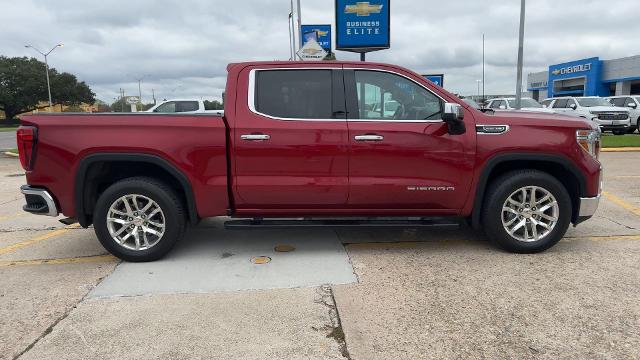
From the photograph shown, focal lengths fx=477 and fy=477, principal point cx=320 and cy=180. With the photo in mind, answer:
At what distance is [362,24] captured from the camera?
1304cm

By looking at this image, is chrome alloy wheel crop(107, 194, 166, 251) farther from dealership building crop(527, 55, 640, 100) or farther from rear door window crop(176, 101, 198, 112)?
dealership building crop(527, 55, 640, 100)

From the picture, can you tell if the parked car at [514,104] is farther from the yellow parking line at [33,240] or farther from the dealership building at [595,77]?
the dealership building at [595,77]

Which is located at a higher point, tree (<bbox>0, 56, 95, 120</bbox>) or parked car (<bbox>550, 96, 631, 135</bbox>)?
tree (<bbox>0, 56, 95, 120</bbox>)

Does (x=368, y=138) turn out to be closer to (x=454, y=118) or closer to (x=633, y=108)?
(x=454, y=118)

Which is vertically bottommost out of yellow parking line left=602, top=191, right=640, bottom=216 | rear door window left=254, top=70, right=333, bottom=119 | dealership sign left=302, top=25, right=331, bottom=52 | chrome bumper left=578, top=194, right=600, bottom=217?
yellow parking line left=602, top=191, right=640, bottom=216

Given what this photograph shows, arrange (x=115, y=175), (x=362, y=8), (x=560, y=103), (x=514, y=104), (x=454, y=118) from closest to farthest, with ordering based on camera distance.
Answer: (x=454, y=118) → (x=115, y=175) → (x=362, y=8) → (x=514, y=104) → (x=560, y=103)

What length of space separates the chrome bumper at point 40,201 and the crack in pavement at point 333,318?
262cm

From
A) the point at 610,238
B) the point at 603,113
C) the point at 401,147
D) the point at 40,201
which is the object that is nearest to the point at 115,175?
the point at 40,201

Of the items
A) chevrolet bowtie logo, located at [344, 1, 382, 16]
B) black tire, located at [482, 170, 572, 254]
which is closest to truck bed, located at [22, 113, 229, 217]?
black tire, located at [482, 170, 572, 254]

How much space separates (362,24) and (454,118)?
9.59m

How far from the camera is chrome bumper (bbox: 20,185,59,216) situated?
4422 millimetres

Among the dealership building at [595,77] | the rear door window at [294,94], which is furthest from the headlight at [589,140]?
the dealership building at [595,77]

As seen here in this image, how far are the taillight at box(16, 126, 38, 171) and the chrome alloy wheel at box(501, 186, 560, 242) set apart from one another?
173 inches

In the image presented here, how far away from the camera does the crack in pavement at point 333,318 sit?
9.94ft
